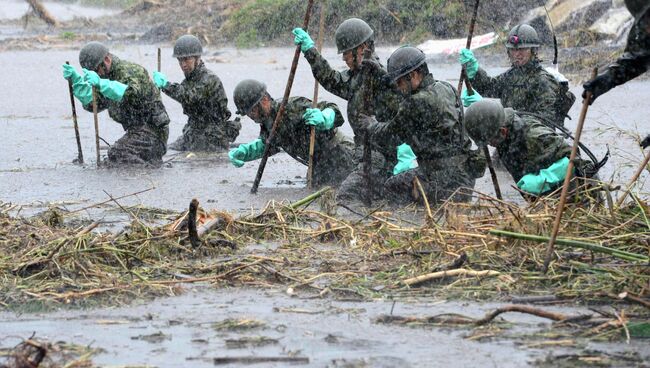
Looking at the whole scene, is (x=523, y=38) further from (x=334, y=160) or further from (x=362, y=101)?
(x=334, y=160)

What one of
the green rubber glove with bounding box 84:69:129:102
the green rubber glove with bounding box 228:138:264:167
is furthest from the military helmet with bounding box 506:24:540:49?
the green rubber glove with bounding box 84:69:129:102

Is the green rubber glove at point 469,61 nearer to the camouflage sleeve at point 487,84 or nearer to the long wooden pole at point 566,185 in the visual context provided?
the camouflage sleeve at point 487,84

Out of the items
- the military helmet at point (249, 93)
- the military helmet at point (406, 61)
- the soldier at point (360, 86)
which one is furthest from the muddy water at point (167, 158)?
the military helmet at point (406, 61)

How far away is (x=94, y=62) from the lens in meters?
11.4

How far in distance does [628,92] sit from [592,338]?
37.0 feet

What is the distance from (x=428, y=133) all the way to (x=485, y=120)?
1.16 m

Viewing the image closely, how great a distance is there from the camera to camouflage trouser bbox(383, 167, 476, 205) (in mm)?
8867

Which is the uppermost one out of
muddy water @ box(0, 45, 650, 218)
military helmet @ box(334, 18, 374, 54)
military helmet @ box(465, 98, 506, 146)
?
military helmet @ box(334, 18, 374, 54)

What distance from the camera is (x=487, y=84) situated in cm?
1056

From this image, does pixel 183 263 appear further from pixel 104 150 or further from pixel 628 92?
pixel 628 92

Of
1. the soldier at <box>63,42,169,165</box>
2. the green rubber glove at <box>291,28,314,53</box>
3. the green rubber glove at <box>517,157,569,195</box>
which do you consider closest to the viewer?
the green rubber glove at <box>517,157,569,195</box>

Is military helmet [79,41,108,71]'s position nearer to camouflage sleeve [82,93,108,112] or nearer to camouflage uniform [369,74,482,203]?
camouflage sleeve [82,93,108,112]

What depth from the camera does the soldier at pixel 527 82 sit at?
1009 centimetres

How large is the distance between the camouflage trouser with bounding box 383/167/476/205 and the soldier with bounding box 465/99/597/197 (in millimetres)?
793
